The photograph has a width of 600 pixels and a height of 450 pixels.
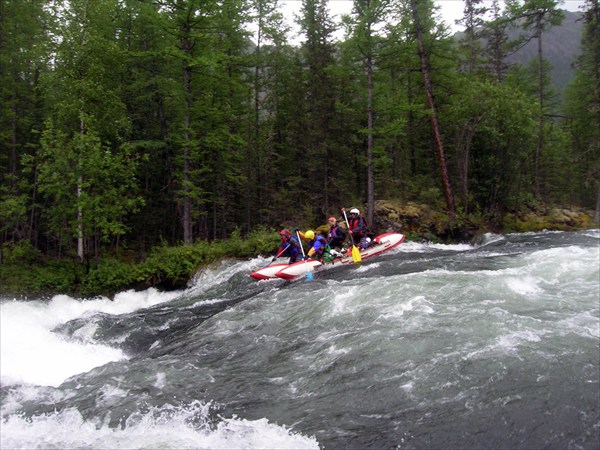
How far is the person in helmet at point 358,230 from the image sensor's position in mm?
15109

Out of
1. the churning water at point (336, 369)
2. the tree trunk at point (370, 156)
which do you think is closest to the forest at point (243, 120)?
the tree trunk at point (370, 156)

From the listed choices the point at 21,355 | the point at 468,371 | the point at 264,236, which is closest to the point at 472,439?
the point at 468,371

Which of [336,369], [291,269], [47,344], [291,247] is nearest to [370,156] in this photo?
[291,247]

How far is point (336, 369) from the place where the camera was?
5.90 meters

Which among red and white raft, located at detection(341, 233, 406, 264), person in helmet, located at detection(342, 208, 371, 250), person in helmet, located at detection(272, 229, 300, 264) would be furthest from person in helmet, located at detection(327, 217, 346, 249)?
person in helmet, located at detection(272, 229, 300, 264)

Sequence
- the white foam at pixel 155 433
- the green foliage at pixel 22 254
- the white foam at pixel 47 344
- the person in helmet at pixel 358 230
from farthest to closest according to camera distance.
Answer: the person in helmet at pixel 358 230 → the green foliage at pixel 22 254 → the white foam at pixel 47 344 → the white foam at pixel 155 433

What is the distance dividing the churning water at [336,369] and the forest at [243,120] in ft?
22.0

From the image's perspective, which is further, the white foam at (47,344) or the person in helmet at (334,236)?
the person in helmet at (334,236)

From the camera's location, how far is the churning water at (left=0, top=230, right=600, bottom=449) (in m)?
4.56

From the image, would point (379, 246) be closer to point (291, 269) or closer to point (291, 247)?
point (291, 247)

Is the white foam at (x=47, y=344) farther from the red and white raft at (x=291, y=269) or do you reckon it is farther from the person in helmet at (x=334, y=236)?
the person in helmet at (x=334, y=236)

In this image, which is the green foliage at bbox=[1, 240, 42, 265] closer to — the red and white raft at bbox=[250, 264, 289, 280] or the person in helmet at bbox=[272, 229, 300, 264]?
the red and white raft at bbox=[250, 264, 289, 280]

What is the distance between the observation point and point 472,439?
4.27 metres

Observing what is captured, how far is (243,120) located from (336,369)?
1976cm
